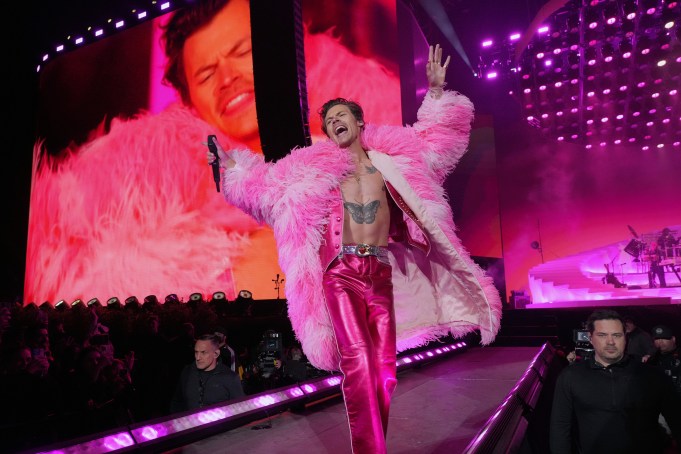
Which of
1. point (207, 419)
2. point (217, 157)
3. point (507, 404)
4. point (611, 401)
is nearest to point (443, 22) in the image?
point (507, 404)

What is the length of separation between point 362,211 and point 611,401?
1732 millimetres

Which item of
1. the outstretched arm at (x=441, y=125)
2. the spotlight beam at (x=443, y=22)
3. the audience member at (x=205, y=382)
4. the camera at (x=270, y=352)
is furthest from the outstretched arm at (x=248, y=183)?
the spotlight beam at (x=443, y=22)

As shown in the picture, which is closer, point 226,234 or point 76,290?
point 226,234

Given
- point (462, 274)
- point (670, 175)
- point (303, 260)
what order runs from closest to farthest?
point (303, 260), point (462, 274), point (670, 175)

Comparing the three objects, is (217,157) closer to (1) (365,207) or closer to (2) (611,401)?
(1) (365,207)

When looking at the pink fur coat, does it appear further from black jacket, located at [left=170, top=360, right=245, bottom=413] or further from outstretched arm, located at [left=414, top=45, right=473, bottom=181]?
black jacket, located at [left=170, top=360, right=245, bottom=413]

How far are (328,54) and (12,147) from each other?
34.3 ft

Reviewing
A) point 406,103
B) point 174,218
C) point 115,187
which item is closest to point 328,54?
point 406,103

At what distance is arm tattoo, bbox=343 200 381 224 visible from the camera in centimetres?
258

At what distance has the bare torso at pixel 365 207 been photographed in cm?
256

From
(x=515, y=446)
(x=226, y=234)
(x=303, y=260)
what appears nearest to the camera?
(x=303, y=260)

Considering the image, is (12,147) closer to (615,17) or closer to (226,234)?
(226,234)

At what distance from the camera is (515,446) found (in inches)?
129

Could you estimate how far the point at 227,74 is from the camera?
38.0 feet
